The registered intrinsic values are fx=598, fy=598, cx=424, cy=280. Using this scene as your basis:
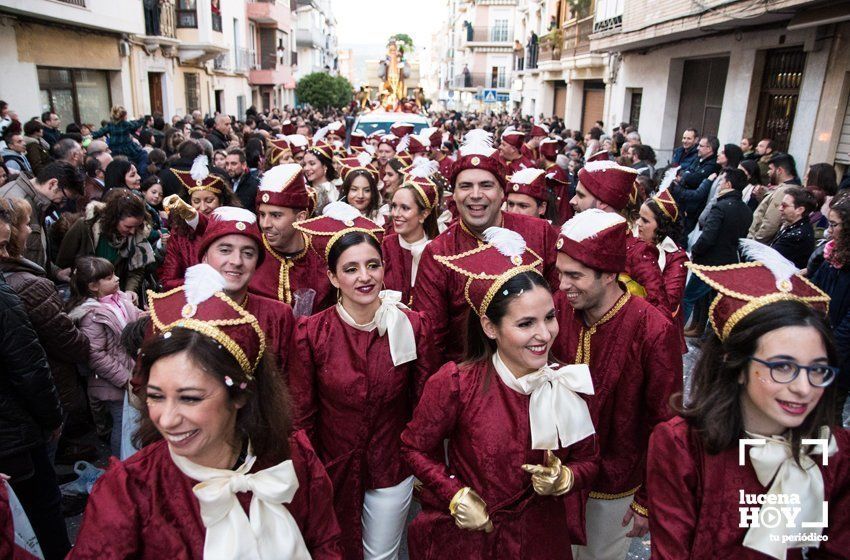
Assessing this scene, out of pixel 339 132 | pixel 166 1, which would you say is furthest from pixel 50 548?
pixel 166 1

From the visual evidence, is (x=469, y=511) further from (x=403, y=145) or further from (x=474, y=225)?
(x=403, y=145)

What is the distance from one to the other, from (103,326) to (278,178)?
1.60 meters

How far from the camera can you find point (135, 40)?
1762 cm

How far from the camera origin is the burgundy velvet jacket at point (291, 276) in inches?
157

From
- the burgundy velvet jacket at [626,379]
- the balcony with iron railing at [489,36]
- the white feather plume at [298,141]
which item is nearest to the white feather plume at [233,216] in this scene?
the burgundy velvet jacket at [626,379]

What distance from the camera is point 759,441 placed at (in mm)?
2016

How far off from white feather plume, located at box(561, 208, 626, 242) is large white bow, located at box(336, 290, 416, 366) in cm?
93

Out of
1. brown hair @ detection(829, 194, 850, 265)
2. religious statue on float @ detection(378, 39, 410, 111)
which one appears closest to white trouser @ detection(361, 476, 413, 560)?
brown hair @ detection(829, 194, 850, 265)

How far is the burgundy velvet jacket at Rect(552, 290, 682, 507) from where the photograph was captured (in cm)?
281

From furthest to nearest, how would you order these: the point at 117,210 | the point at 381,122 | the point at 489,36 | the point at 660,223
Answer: the point at 489,36
the point at 381,122
the point at 117,210
the point at 660,223

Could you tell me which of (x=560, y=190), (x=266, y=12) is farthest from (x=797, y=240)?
(x=266, y=12)

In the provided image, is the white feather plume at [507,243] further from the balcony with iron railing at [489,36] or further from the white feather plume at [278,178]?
the balcony with iron railing at [489,36]

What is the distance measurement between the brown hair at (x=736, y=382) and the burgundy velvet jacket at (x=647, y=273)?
166cm

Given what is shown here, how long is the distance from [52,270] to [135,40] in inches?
593
